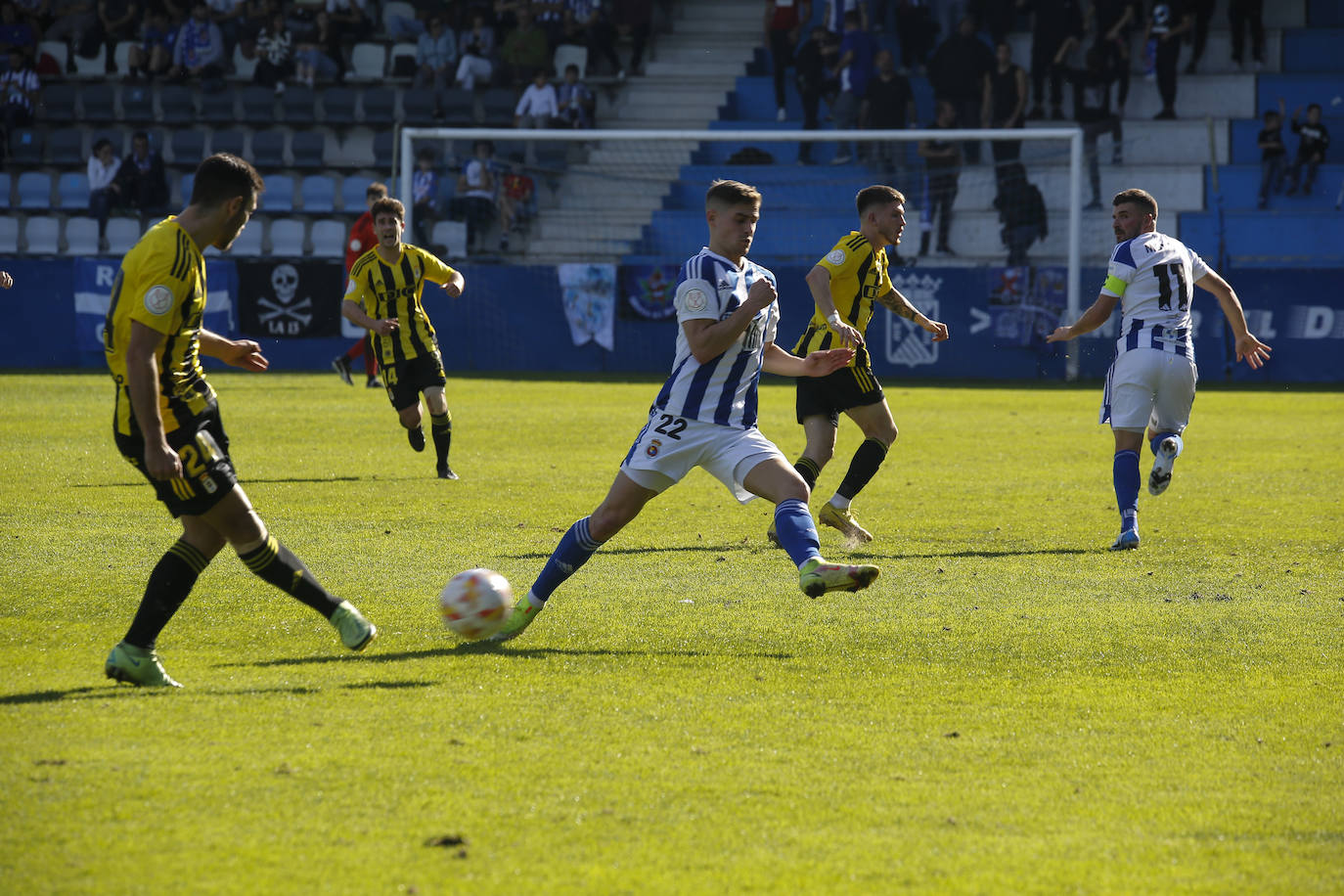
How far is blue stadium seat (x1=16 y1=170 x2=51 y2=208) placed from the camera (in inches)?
1087

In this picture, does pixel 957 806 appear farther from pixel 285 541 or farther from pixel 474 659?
pixel 285 541

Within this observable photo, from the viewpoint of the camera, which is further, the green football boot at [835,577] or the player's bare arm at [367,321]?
the player's bare arm at [367,321]

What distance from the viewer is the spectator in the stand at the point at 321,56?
28.6 meters

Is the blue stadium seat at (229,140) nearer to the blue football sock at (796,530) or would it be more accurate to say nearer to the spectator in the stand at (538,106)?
the spectator in the stand at (538,106)

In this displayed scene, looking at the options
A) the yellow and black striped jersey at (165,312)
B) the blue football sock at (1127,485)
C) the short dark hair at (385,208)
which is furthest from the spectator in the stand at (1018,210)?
the yellow and black striped jersey at (165,312)

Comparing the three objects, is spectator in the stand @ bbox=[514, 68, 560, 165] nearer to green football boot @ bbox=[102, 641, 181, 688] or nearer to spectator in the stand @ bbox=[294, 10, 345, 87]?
spectator in the stand @ bbox=[294, 10, 345, 87]

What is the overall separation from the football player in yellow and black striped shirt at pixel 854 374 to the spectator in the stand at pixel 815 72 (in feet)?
60.5

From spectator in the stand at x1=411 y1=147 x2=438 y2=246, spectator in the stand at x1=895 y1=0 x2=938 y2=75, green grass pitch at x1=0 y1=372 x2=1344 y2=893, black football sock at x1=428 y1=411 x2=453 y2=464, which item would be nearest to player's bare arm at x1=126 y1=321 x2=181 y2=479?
green grass pitch at x1=0 y1=372 x2=1344 y2=893

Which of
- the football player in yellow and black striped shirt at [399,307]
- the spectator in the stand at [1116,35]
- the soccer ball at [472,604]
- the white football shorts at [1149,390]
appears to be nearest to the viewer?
the soccer ball at [472,604]

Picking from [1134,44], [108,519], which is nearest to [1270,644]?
[108,519]

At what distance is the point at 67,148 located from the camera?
92.3 feet

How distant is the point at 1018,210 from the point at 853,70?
4.11 metres

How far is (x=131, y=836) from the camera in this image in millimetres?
3623

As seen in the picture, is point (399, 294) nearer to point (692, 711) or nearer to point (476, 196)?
point (692, 711)
